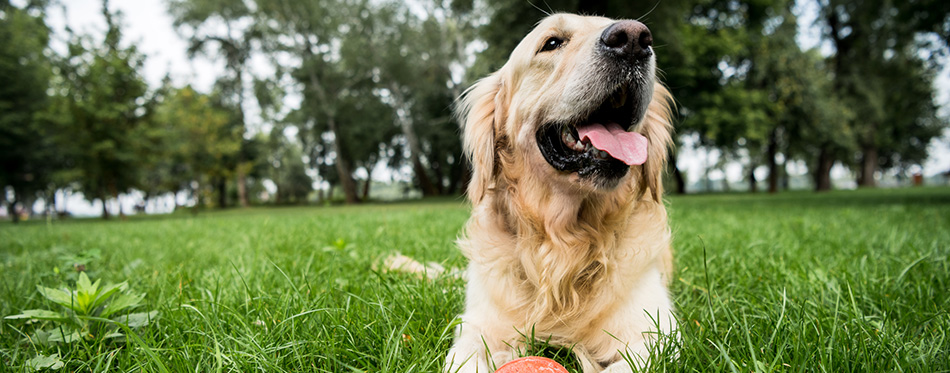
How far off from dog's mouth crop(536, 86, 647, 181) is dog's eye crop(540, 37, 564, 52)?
404 mm

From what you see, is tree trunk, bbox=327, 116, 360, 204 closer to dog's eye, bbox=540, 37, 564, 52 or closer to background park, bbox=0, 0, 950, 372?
background park, bbox=0, 0, 950, 372

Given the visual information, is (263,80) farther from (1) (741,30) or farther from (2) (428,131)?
(1) (741,30)

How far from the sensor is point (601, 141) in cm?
174

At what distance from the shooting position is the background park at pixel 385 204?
1.55 metres

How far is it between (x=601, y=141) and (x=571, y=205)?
0.29 metres

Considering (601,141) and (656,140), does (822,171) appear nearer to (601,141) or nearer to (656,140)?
(656,140)

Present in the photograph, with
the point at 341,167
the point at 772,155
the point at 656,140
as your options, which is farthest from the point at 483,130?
the point at 772,155

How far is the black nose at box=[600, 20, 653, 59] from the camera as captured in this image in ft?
5.41

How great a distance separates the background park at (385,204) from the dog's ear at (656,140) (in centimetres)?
39

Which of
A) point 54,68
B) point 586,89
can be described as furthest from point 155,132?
point 586,89

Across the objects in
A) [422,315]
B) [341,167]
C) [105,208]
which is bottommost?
[422,315]

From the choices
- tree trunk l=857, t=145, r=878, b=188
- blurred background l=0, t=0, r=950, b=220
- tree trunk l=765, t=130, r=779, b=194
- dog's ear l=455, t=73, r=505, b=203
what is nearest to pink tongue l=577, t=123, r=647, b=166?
dog's ear l=455, t=73, r=505, b=203

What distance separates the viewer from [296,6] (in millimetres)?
20094

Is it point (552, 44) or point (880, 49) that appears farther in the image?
point (880, 49)
